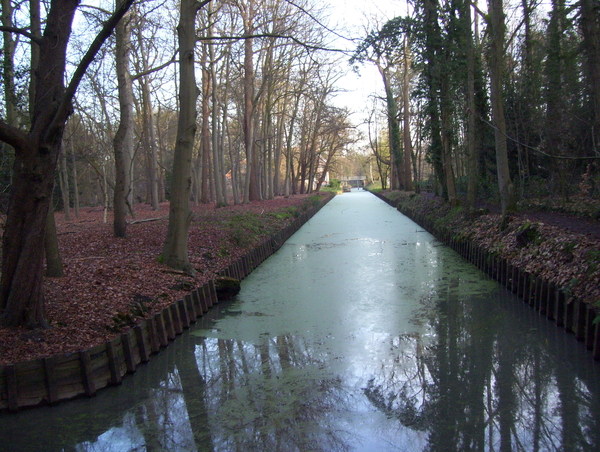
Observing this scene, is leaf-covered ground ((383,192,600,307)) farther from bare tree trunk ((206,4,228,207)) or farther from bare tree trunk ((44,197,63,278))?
bare tree trunk ((206,4,228,207))

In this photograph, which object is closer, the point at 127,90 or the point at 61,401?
the point at 61,401

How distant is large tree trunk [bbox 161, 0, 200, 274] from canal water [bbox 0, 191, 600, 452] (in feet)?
4.55

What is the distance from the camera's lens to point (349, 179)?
116 m

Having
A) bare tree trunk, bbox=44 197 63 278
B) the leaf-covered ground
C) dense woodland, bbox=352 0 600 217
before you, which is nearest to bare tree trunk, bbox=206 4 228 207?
dense woodland, bbox=352 0 600 217

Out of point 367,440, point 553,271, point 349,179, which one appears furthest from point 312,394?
point 349,179

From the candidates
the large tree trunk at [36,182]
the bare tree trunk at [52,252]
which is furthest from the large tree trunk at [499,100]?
the bare tree trunk at [52,252]

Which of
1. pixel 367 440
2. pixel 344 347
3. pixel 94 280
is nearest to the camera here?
pixel 367 440

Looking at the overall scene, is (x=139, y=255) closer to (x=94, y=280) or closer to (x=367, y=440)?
(x=94, y=280)

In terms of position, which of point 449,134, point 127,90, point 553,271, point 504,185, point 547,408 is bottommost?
point 547,408

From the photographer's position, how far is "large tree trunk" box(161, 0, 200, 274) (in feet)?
29.7

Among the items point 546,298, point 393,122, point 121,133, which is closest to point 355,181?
point 393,122

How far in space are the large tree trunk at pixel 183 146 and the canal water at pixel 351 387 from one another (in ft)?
4.55

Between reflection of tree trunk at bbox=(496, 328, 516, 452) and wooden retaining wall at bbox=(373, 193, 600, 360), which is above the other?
wooden retaining wall at bbox=(373, 193, 600, 360)

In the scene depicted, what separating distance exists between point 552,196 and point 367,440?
13.1 metres
